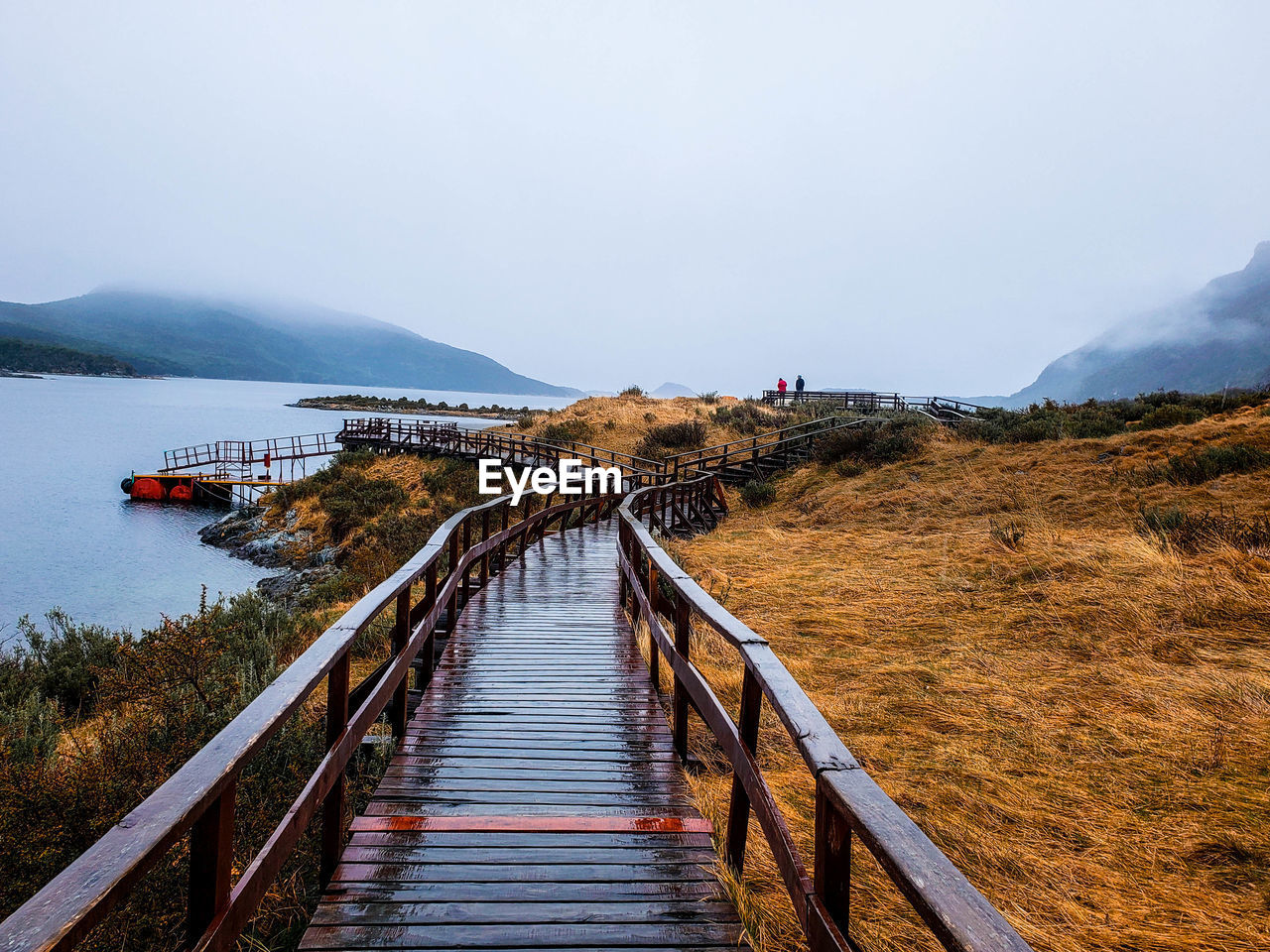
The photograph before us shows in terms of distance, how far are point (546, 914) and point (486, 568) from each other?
5.74 metres

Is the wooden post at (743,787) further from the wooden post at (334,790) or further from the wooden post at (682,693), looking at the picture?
the wooden post at (334,790)

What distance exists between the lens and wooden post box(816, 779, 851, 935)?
1623mm

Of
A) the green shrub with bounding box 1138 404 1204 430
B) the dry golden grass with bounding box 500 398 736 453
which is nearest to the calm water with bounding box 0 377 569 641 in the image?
the dry golden grass with bounding box 500 398 736 453

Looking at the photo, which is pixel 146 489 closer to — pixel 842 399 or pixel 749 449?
pixel 749 449

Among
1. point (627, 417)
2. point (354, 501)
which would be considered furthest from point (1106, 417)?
point (354, 501)

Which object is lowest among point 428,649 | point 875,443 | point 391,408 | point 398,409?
point 428,649

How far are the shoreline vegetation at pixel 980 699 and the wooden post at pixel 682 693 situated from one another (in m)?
0.22

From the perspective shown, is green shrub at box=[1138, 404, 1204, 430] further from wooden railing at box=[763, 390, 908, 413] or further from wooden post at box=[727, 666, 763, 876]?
wooden railing at box=[763, 390, 908, 413]

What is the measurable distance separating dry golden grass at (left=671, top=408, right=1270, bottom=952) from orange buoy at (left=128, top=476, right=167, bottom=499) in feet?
108

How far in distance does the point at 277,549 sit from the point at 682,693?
2171 centimetres

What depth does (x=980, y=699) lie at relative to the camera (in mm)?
4621

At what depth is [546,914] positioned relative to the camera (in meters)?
2.37

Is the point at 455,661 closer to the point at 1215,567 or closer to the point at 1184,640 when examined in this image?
the point at 1184,640

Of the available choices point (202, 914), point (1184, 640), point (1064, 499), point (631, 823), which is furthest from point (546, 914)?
point (1064, 499)
